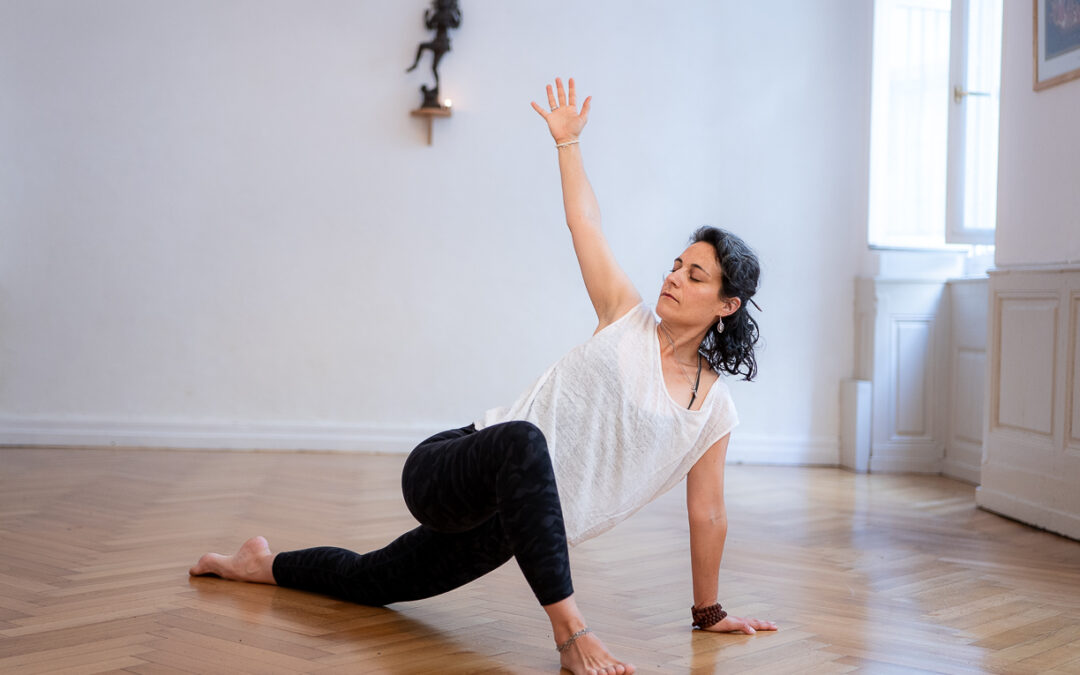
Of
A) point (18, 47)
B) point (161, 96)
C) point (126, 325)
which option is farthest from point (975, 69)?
point (18, 47)

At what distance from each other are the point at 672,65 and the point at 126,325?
3.11 m

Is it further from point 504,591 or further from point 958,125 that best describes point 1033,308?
point 504,591

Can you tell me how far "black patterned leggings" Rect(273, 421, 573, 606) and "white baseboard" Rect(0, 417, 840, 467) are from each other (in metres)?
2.59

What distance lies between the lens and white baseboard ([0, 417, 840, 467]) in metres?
4.76

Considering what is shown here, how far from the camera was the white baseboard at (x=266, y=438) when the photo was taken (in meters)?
4.76

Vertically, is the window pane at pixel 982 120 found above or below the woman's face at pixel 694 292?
above

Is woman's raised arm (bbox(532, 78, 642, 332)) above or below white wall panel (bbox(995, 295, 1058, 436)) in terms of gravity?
above

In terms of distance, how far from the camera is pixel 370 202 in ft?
16.3

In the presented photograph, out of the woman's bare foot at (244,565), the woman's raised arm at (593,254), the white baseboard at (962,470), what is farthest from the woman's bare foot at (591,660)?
the white baseboard at (962,470)

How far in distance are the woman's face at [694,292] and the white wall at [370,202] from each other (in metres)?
3.04

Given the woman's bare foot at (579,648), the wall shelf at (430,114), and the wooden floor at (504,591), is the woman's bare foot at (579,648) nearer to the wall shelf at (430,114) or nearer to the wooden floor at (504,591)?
the wooden floor at (504,591)

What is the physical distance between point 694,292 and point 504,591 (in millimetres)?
975

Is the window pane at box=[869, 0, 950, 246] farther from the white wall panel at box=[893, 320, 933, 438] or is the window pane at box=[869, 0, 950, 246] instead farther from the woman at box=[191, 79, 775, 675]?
the woman at box=[191, 79, 775, 675]

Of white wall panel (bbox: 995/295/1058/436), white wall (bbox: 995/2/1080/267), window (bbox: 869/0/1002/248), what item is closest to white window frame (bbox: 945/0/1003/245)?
window (bbox: 869/0/1002/248)
